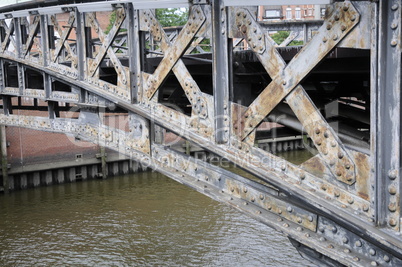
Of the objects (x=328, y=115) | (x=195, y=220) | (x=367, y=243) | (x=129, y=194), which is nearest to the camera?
(x=367, y=243)

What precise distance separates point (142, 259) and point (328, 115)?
27.6 feet

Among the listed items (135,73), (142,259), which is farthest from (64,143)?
(135,73)

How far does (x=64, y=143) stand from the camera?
2259cm

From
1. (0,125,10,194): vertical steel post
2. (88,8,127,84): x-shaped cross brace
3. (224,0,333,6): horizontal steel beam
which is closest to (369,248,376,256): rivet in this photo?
(224,0,333,6): horizontal steel beam

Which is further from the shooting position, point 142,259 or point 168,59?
point 142,259

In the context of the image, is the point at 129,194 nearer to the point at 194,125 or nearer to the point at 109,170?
the point at 109,170

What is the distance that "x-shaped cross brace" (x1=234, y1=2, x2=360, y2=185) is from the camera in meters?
3.32

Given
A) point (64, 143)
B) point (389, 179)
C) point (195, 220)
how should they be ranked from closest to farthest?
point (389, 179) < point (195, 220) < point (64, 143)

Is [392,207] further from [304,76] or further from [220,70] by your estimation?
[220,70]

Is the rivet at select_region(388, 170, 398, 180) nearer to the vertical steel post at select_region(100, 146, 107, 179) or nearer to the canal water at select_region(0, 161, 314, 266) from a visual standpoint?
the canal water at select_region(0, 161, 314, 266)

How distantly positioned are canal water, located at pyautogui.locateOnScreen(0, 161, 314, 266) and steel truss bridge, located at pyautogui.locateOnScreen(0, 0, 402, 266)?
21.0 ft

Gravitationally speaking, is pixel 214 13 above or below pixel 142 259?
above

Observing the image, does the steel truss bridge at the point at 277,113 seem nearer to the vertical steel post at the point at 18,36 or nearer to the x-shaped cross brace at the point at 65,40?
the x-shaped cross brace at the point at 65,40

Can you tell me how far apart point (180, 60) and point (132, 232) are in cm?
1061
